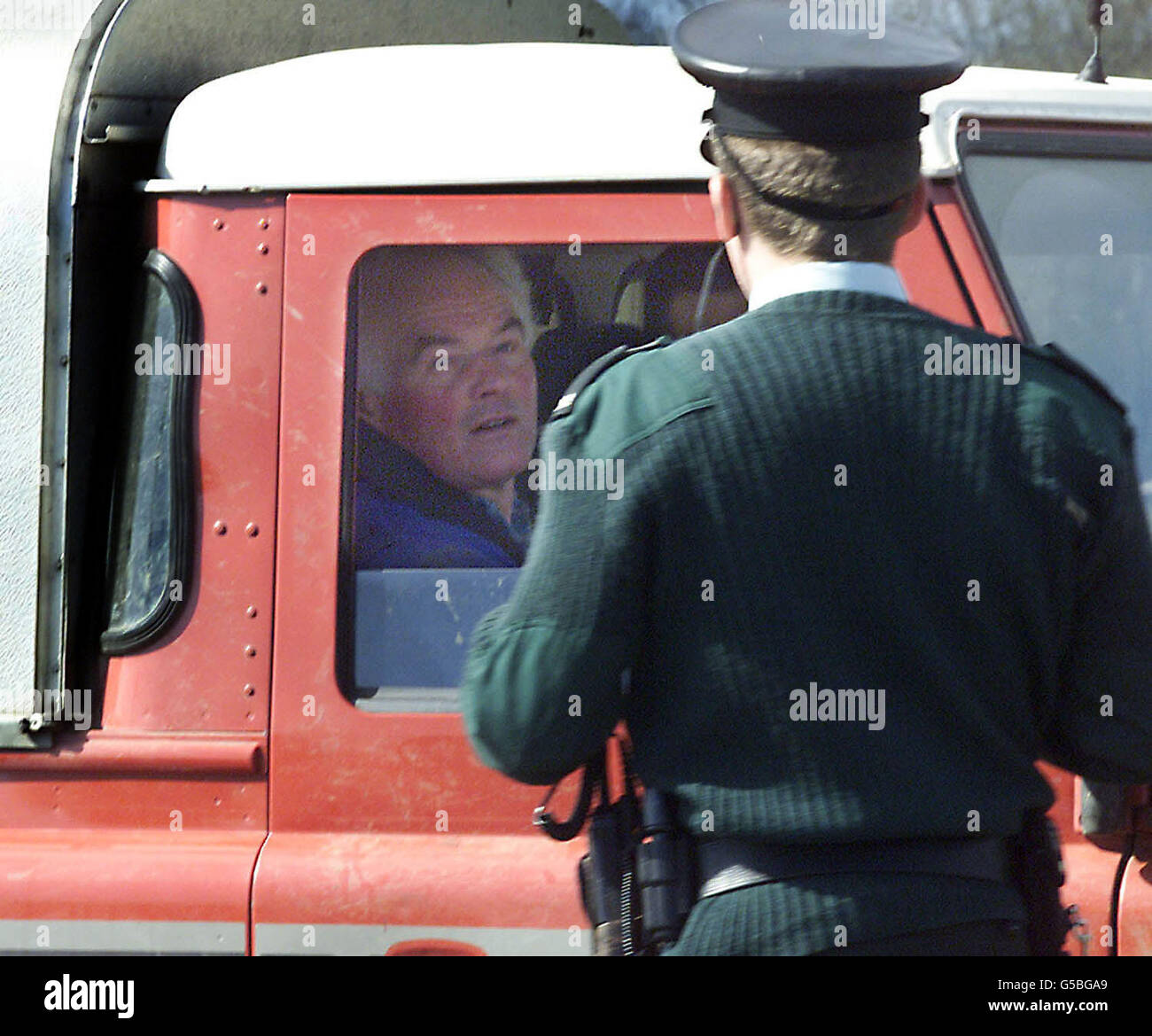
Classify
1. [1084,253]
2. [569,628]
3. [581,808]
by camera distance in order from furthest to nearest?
[1084,253]
[581,808]
[569,628]

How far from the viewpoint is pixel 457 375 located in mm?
2498

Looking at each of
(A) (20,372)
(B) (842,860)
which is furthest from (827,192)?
(A) (20,372)

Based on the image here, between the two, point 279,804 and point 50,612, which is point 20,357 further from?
point 279,804

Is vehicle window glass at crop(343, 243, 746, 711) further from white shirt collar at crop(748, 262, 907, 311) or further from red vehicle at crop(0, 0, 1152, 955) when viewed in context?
white shirt collar at crop(748, 262, 907, 311)

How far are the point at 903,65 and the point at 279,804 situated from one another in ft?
4.80

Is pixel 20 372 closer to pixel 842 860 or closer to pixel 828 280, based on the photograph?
pixel 828 280

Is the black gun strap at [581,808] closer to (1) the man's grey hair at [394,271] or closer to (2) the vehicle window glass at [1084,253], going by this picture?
(1) the man's grey hair at [394,271]

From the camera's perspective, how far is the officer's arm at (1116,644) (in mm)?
1631

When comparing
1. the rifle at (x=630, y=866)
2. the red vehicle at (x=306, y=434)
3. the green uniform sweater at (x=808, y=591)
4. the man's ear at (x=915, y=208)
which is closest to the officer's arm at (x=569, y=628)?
the green uniform sweater at (x=808, y=591)

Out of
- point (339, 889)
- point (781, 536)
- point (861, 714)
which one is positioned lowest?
point (339, 889)

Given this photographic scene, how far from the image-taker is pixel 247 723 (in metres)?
2.35

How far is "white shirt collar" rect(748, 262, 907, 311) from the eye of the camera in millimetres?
1602

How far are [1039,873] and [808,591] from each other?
0.47 metres

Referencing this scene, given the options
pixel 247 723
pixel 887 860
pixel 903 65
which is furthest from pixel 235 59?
pixel 887 860
